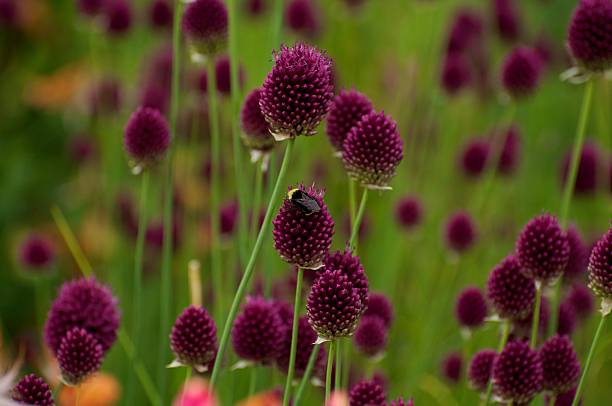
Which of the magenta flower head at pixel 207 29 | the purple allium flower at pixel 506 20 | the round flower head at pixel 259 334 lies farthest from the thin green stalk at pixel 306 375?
the purple allium flower at pixel 506 20

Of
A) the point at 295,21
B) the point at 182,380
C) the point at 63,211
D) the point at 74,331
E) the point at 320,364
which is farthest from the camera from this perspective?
the point at 63,211

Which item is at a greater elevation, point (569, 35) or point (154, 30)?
point (569, 35)

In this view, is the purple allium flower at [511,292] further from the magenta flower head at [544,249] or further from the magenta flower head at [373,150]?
the magenta flower head at [373,150]

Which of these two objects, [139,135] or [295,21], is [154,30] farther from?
[139,135]

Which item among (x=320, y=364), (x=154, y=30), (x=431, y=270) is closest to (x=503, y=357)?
(x=320, y=364)

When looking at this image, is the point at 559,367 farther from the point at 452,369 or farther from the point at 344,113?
the point at 452,369

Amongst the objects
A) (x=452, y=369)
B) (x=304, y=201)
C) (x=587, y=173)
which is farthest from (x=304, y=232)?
(x=587, y=173)

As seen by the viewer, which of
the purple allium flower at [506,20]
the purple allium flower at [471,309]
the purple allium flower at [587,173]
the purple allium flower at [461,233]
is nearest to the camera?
the purple allium flower at [471,309]
